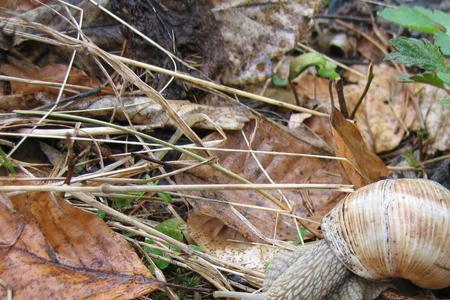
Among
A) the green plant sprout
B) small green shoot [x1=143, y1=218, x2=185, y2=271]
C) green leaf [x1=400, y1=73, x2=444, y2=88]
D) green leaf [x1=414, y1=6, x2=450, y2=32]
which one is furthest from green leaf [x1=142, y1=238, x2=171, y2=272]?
green leaf [x1=414, y1=6, x2=450, y2=32]

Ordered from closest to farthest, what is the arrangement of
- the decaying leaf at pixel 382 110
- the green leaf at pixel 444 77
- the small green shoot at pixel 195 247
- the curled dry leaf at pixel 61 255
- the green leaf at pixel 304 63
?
the curled dry leaf at pixel 61 255
the green leaf at pixel 444 77
the small green shoot at pixel 195 247
the green leaf at pixel 304 63
the decaying leaf at pixel 382 110

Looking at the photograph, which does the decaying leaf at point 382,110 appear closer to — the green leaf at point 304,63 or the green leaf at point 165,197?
the green leaf at point 304,63

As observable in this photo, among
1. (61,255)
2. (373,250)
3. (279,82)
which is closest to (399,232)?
(373,250)

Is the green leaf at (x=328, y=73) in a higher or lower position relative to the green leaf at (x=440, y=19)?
lower

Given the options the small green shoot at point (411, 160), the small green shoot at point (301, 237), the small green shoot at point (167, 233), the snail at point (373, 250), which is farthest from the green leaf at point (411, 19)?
the small green shoot at point (167, 233)

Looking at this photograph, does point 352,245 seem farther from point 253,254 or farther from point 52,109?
point 52,109

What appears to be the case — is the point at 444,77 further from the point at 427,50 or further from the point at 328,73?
the point at 328,73
